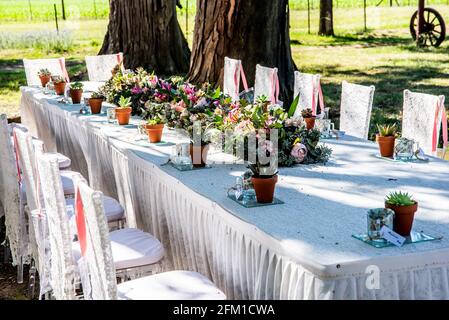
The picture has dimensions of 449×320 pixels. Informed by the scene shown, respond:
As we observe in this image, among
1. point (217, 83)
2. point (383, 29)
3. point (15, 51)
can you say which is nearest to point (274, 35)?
point (217, 83)

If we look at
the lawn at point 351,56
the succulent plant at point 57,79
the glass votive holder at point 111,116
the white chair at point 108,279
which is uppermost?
the succulent plant at point 57,79

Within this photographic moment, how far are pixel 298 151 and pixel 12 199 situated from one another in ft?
6.42

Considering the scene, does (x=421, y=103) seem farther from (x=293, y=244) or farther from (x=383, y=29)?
(x=383, y=29)

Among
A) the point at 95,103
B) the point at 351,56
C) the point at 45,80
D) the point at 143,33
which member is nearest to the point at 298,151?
the point at 95,103

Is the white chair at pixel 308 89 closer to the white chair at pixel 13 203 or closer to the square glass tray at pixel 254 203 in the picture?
the white chair at pixel 13 203

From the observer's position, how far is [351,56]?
16.1 metres

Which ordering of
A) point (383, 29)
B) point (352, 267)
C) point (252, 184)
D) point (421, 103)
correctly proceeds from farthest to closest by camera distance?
point (383, 29), point (421, 103), point (252, 184), point (352, 267)

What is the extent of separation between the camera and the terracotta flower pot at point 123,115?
5477mm

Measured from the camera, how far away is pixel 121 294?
10.8 ft

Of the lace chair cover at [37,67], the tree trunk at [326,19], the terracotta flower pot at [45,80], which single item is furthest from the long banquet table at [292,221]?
the tree trunk at [326,19]

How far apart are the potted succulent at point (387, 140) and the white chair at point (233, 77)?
338cm

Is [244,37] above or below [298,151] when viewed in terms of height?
above

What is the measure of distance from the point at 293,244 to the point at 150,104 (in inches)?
112

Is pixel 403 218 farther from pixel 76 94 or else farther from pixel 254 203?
pixel 76 94
